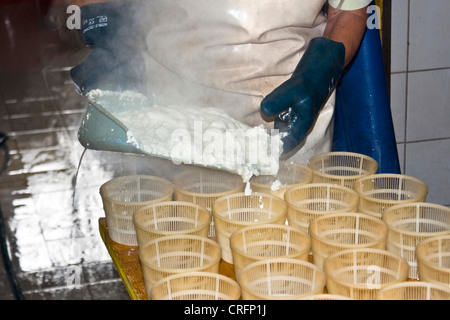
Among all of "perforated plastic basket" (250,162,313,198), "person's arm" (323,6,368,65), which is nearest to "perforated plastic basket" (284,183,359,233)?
"perforated plastic basket" (250,162,313,198)

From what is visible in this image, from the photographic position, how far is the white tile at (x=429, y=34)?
267 centimetres

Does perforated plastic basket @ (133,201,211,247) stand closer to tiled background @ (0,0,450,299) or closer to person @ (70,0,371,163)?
person @ (70,0,371,163)

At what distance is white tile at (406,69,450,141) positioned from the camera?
2.81 meters

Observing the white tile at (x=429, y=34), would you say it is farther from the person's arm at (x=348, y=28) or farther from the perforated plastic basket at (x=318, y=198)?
the perforated plastic basket at (x=318, y=198)

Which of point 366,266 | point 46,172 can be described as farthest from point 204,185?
point 46,172

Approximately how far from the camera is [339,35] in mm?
1944

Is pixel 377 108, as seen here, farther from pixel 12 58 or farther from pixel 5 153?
pixel 12 58

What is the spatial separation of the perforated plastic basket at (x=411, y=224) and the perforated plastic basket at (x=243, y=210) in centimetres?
29

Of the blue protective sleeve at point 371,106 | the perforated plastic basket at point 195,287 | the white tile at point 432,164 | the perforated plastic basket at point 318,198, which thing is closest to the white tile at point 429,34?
the white tile at point 432,164

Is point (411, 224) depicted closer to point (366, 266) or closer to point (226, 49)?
point (366, 266)

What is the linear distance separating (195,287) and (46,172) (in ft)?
11.0

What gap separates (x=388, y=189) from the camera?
1.76 metres

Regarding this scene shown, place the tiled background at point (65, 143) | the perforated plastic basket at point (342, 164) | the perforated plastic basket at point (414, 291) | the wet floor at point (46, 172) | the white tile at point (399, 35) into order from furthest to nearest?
the wet floor at point (46, 172), the tiled background at point (65, 143), the white tile at point (399, 35), the perforated plastic basket at point (342, 164), the perforated plastic basket at point (414, 291)
